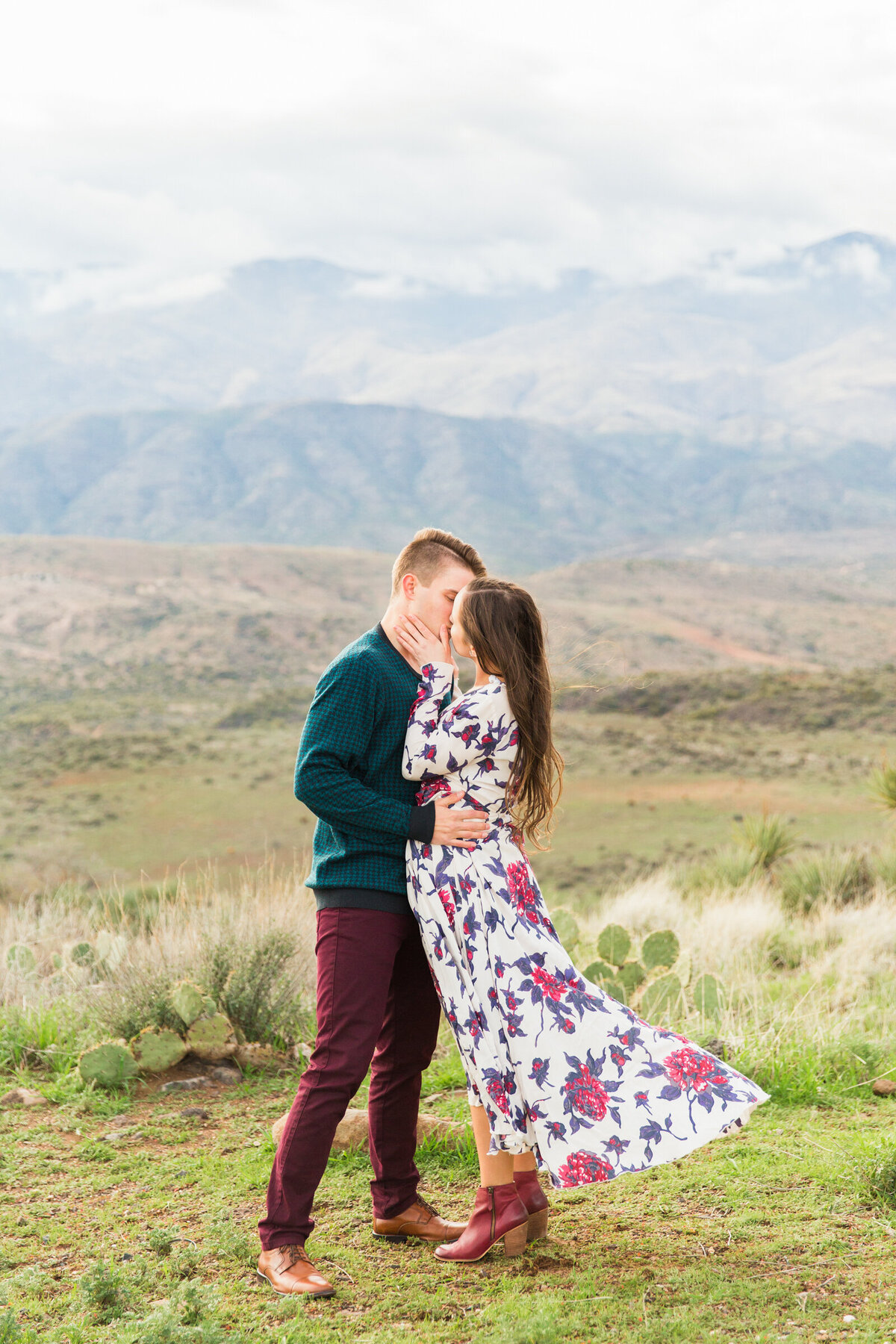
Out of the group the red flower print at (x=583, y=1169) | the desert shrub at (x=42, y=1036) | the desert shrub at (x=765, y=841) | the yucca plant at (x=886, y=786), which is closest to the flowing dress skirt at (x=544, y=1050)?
the red flower print at (x=583, y=1169)

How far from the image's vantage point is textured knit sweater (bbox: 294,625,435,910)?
3.22 metres

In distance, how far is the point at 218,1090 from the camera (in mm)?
5309

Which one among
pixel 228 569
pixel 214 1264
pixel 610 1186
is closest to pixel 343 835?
pixel 214 1264

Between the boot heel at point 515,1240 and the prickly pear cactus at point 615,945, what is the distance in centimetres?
293

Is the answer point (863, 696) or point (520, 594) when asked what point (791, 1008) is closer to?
point (520, 594)

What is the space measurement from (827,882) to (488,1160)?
29.6ft

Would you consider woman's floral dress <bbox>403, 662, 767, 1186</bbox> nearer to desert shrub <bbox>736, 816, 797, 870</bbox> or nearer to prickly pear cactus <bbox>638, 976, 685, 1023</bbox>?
prickly pear cactus <bbox>638, 976, 685, 1023</bbox>

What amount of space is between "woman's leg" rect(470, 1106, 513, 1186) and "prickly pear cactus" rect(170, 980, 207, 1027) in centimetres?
237

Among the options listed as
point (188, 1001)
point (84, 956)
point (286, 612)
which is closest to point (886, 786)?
point (84, 956)

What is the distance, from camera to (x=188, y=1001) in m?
5.35

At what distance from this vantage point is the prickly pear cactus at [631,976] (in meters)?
6.12

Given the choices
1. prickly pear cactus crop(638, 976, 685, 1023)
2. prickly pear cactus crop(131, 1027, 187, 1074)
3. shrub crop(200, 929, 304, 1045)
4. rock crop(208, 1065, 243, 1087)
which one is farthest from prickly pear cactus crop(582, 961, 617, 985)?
prickly pear cactus crop(131, 1027, 187, 1074)

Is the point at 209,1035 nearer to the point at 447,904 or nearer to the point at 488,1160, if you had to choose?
the point at 488,1160

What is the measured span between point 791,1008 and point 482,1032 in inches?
141
